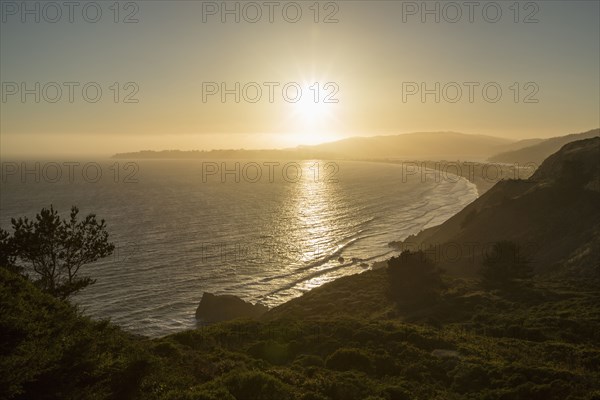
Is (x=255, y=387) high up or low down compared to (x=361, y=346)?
up

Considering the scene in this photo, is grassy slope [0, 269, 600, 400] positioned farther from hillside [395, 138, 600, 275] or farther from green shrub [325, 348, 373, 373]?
hillside [395, 138, 600, 275]

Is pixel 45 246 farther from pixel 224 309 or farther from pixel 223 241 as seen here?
pixel 223 241

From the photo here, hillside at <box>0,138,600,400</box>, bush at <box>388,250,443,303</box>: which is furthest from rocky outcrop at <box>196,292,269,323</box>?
bush at <box>388,250,443,303</box>

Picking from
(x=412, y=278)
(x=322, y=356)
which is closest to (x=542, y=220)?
(x=412, y=278)

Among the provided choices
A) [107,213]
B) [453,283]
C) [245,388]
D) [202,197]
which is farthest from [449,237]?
[202,197]

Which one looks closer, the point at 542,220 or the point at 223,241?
the point at 542,220

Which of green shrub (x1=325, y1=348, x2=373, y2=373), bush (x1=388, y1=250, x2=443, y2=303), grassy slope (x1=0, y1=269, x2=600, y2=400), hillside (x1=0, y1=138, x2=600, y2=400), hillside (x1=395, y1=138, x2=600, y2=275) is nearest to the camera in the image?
grassy slope (x1=0, y1=269, x2=600, y2=400)

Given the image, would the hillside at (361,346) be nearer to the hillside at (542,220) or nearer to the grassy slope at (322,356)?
the grassy slope at (322,356)
